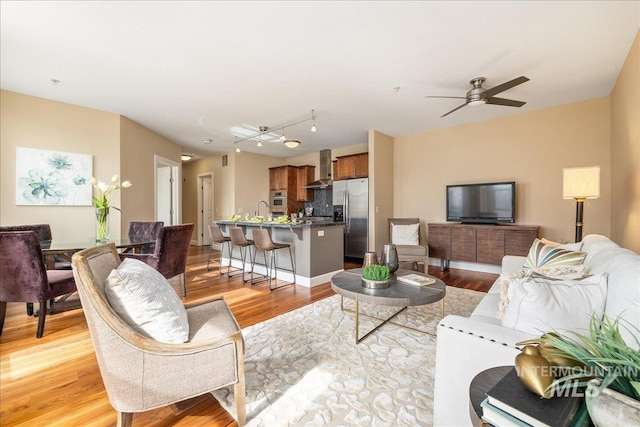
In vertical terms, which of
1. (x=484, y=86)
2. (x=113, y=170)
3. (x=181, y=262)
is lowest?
(x=181, y=262)

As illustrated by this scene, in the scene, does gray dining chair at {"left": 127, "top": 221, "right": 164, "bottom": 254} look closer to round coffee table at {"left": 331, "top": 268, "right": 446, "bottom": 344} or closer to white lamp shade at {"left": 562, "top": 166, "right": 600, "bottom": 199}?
round coffee table at {"left": 331, "top": 268, "right": 446, "bottom": 344}

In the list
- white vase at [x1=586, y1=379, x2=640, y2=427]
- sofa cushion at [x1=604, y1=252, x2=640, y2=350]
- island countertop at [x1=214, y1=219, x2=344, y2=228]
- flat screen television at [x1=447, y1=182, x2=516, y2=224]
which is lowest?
white vase at [x1=586, y1=379, x2=640, y2=427]

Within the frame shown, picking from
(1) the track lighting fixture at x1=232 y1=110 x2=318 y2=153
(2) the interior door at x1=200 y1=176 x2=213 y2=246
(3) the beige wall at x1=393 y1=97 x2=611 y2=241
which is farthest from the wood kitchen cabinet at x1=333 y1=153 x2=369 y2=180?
(2) the interior door at x1=200 y1=176 x2=213 y2=246

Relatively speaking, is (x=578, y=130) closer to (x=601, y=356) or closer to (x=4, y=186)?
(x=601, y=356)

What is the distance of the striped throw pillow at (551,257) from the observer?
1.82m

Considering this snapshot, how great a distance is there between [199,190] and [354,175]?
5.10 m

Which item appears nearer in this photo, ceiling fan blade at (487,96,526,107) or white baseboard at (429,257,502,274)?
ceiling fan blade at (487,96,526,107)

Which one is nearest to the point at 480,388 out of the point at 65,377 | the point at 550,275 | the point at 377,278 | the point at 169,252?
the point at 550,275

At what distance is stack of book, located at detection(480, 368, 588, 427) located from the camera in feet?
2.16

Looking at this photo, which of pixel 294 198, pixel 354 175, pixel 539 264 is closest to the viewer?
pixel 539 264

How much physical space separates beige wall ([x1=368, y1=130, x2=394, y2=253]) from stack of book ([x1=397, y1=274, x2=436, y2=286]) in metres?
2.99

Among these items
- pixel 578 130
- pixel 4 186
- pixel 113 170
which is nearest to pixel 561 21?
pixel 578 130

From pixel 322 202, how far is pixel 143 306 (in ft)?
20.9

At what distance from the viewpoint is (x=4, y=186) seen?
3.62 m
